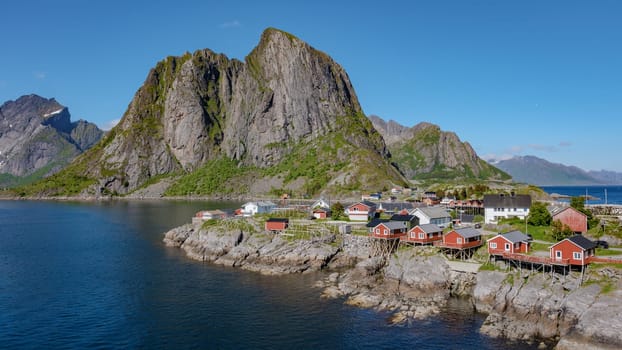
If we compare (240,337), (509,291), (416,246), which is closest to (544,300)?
(509,291)

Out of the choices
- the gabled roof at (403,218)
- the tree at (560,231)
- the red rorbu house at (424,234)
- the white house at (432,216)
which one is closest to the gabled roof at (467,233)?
the red rorbu house at (424,234)

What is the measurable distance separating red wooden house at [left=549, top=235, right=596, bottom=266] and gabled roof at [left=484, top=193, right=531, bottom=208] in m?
32.2

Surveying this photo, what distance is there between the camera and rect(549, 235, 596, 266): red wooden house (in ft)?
164

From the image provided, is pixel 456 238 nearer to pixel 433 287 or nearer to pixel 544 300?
pixel 433 287

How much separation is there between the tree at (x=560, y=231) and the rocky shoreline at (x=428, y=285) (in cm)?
1476

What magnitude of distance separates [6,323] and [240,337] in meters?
26.3

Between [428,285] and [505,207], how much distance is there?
113 feet

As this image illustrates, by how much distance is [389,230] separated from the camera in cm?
7138

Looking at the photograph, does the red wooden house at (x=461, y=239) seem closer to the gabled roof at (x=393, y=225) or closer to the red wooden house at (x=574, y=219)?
the gabled roof at (x=393, y=225)

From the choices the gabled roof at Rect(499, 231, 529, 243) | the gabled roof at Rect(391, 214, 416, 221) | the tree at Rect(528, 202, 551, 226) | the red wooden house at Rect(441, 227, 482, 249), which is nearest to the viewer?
the gabled roof at Rect(499, 231, 529, 243)

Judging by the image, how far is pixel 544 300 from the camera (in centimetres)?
4734

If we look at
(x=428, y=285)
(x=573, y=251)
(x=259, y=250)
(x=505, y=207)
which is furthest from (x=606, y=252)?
(x=259, y=250)

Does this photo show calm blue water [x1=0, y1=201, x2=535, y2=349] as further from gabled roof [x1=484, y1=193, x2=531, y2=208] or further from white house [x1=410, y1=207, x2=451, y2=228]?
gabled roof [x1=484, y1=193, x2=531, y2=208]

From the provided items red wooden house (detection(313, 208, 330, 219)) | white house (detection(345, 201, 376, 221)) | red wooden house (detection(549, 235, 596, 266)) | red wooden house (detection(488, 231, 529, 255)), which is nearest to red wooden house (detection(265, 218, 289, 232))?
white house (detection(345, 201, 376, 221))
